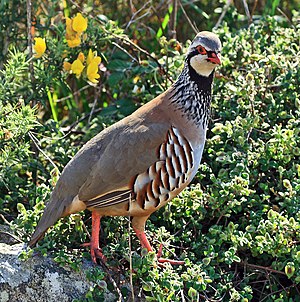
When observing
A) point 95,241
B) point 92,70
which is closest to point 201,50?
point 92,70

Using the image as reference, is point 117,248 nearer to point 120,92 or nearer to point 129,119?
point 129,119

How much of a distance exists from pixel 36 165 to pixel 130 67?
86 cm

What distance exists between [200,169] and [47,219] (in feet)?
2.97

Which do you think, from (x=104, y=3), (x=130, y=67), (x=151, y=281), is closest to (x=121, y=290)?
(x=151, y=281)

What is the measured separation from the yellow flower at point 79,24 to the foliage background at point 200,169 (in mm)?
135

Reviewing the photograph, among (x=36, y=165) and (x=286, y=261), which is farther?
(x=36, y=165)

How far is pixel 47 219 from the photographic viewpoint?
10.1 feet

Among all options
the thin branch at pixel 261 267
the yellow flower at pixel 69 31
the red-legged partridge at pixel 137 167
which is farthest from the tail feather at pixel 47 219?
the yellow flower at pixel 69 31

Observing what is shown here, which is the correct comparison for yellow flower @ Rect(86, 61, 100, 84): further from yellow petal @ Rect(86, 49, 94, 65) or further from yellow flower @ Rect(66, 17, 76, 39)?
yellow flower @ Rect(66, 17, 76, 39)

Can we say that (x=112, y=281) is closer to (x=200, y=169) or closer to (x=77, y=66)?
(x=200, y=169)

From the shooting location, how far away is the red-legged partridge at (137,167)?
3.07 m

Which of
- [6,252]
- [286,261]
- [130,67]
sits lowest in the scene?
[286,261]

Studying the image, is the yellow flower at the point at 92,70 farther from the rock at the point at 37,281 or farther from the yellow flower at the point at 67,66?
the rock at the point at 37,281

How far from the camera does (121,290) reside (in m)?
3.01
